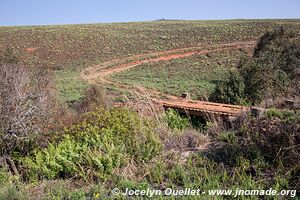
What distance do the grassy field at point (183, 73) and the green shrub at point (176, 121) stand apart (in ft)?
47.8

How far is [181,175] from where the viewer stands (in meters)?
5.02

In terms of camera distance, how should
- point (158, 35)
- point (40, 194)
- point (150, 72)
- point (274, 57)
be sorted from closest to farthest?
point (40, 194), point (274, 57), point (150, 72), point (158, 35)

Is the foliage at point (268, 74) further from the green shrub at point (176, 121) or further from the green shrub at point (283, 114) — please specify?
the green shrub at point (283, 114)

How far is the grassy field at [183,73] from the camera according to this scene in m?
27.8

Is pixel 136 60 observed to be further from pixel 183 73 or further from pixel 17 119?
pixel 17 119

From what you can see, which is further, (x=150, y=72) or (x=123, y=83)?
(x=150, y=72)

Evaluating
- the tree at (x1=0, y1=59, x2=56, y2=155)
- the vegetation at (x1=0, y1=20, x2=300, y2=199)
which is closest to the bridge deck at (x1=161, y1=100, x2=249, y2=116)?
the vegetation at (x1=0, y1=20, x2=300, y2=199)

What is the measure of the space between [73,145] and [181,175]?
84.4 inches

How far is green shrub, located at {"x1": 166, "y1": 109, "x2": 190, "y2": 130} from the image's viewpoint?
337 inches

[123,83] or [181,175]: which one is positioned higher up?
[181,175]

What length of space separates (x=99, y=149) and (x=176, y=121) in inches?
138

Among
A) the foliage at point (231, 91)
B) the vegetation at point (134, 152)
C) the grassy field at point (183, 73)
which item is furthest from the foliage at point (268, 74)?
the grassy field at point (183, 73)

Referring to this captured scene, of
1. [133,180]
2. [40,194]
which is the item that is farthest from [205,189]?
[40,194]

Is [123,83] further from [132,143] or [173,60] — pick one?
[132,143]
